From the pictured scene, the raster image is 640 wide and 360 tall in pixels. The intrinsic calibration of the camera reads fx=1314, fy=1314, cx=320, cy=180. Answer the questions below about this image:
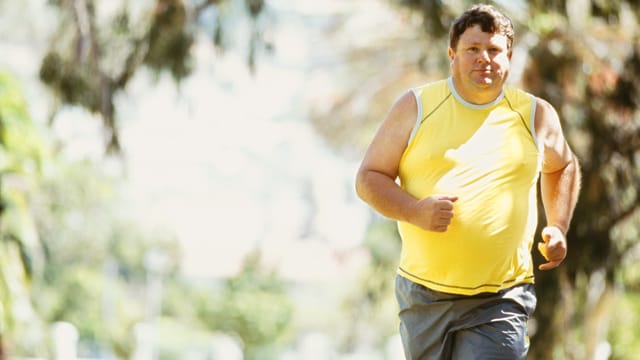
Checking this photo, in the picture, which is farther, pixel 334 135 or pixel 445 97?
pixel 334 135

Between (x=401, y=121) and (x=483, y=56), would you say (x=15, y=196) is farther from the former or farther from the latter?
(x=483, y=56)

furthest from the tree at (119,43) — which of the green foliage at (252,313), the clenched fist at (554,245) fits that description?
the green foliage at (252,313)

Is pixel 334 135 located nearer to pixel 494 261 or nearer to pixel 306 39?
pixel 306 39

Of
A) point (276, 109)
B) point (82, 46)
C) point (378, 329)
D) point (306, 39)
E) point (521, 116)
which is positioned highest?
point (521, 116)

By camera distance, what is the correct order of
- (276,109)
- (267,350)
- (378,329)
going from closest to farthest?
1. (267,350)
2. (378,329)
3. (276,109)

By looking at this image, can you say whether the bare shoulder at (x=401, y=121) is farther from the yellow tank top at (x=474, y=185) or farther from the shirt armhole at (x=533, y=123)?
the shirt armhole at (x=533, y=123)

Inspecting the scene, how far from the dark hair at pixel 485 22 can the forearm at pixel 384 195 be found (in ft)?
1.22

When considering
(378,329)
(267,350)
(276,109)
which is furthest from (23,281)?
(276,109)

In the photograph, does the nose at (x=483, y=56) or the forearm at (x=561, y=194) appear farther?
the forearm at (x=561, y=194)

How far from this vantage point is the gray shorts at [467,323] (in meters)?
3.09

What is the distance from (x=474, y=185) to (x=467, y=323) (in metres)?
0.33

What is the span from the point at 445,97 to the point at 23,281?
671 centimetres

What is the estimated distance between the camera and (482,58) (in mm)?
3055

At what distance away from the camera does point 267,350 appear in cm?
2950
